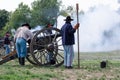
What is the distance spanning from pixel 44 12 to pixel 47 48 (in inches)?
2071

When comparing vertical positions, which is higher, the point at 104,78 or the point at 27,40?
the point at 27,40

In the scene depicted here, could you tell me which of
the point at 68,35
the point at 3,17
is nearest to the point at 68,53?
the point at 68,35

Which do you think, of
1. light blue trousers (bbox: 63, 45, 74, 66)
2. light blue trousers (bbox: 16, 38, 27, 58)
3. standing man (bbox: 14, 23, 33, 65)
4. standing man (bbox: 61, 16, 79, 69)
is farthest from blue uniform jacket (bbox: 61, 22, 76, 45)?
light blue trousers (bbox: 16, 38, 27, 58)

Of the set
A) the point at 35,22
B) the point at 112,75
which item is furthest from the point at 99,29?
the point at 35,22

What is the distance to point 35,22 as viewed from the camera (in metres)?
69.9

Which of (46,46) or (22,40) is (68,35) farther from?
(22,40)

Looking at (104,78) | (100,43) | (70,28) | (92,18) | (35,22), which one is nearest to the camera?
(104,78)

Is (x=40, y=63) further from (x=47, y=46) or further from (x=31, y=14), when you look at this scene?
(x=31, y=14)

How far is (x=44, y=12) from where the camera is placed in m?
68.2

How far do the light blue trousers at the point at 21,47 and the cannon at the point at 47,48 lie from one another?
17 centimetres

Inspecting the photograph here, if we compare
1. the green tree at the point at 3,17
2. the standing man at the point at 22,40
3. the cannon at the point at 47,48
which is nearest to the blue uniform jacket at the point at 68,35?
the cannon at the point at 47,48

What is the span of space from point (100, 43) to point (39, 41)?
1946cm

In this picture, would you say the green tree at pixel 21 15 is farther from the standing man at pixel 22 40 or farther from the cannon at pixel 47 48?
the standing man at pixel 22 40

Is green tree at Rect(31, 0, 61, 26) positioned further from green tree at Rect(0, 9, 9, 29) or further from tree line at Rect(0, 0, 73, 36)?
green tree at Rect(0, 9, 9, 29)
